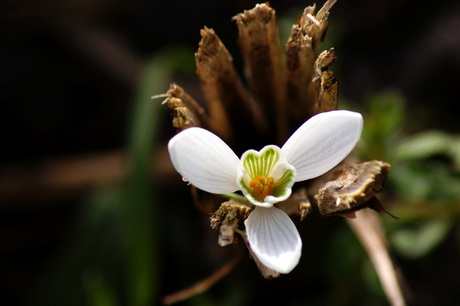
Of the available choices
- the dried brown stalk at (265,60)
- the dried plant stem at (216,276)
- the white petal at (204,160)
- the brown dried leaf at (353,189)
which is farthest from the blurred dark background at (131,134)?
the white petal at (204,160)

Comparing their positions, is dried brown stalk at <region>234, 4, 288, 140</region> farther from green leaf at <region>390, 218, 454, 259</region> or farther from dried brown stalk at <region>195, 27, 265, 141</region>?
green leaf at <region>390, 218, 454, 259</region>

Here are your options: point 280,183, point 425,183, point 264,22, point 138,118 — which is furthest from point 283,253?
point 138,118

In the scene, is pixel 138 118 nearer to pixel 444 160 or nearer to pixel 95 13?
pixel 95 13

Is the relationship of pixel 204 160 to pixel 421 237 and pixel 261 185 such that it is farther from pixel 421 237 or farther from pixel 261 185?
pixel 421 237

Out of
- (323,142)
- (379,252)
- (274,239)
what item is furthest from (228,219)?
(379,252)

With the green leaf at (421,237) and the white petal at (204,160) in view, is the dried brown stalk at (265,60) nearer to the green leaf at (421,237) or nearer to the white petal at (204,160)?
the white petal at (204,160)

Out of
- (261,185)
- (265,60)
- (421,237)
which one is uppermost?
(265,60)
